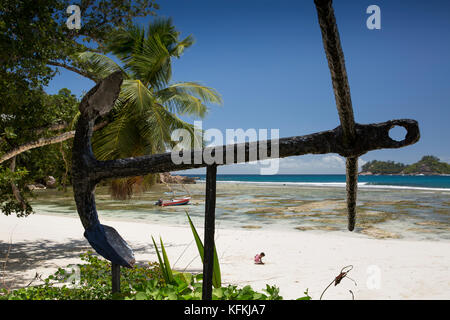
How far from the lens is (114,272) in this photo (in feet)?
7.17

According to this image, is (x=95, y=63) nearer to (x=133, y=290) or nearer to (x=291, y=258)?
(x=291, y=258)

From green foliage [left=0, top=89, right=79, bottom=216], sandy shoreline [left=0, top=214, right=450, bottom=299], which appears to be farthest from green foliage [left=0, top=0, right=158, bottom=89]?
sandy shoreline [left=0, top=214, right=450, bottom=299]

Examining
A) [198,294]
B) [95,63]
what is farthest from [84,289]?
[95,63]

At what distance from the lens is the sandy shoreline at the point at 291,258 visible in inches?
260

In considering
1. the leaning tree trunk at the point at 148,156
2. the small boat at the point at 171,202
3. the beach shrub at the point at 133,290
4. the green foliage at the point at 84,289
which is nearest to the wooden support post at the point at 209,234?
the leaning tree trunk at the point at 148,156

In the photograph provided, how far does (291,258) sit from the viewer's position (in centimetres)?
912

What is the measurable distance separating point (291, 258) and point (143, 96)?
5.68 meters

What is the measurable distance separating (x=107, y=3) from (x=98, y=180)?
7498 millimetres

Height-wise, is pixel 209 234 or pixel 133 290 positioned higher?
pixel 209 234

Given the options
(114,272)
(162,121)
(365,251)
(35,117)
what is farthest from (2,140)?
(365,251)

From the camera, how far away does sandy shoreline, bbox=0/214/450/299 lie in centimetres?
659

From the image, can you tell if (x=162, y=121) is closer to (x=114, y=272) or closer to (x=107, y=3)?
(x=107, y=3)

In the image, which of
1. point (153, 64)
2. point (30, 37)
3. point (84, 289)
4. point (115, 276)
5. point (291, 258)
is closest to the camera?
point (115, 276)

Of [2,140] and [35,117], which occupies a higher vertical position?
[35,117]
